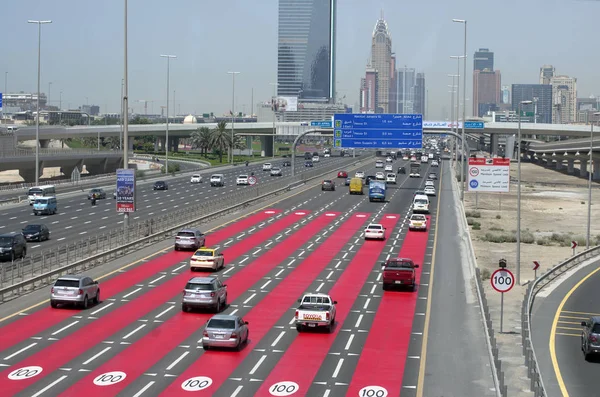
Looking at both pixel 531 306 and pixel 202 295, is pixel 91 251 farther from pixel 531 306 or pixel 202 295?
pixel 531 306

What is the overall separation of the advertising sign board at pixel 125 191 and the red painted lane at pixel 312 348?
1240 centimetres

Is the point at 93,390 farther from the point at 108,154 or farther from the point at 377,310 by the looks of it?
the point at 108,154

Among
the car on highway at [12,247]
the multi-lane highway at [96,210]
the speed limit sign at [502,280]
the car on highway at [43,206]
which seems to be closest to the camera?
the speed limit sign at [502,280]

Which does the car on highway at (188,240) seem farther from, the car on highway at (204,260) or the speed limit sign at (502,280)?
the speed limit sign at (502,280)

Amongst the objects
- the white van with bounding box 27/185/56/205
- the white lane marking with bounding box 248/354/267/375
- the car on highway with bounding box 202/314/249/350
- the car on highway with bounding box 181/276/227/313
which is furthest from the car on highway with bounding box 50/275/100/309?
the white van with bounding box 27/185/56/205

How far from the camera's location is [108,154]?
14712 cm

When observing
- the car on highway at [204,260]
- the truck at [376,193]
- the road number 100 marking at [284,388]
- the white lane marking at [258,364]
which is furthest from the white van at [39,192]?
the road number 100 marking at [284,388]

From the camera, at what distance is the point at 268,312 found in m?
34.9

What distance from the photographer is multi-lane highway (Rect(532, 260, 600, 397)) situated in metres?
25.0

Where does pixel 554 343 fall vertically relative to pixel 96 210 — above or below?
below

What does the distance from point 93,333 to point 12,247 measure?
57.7 feet

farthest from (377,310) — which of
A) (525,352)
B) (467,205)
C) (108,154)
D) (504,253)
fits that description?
(108,154)

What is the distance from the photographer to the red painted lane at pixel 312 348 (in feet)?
81.5

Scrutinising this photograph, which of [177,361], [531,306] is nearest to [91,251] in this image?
[177,361]
